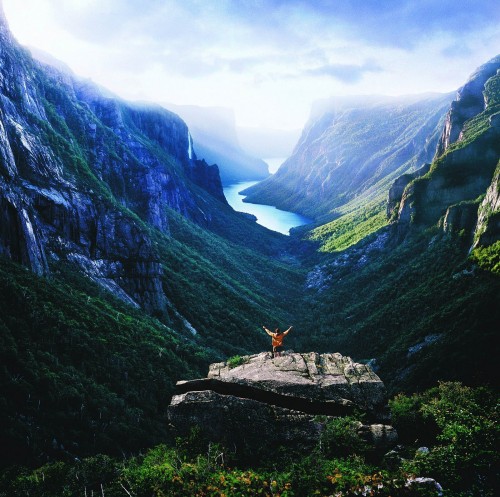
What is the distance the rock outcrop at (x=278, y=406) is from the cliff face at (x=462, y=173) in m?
44.1

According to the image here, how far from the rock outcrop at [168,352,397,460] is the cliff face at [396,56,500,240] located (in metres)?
44.1

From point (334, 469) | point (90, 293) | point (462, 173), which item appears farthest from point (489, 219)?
point (90, 293)

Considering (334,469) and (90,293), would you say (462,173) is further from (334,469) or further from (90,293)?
(334,469)

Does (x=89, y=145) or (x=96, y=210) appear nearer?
(x=96, y=210)

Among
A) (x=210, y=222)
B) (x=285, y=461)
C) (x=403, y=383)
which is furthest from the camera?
(x=210, y=222)

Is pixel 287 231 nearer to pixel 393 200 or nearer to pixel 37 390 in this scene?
pixel 393 200

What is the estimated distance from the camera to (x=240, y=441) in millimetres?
16500

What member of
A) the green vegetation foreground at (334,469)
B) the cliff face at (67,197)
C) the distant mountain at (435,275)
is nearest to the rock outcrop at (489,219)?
the distant mountain at (435,275)

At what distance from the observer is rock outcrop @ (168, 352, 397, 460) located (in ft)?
53.4

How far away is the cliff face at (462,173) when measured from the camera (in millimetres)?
61719

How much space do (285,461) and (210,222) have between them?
442ft

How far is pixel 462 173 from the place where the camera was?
6875 cm

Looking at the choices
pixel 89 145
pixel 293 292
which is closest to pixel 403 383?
pixel 293 292

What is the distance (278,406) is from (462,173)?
68.3 m
